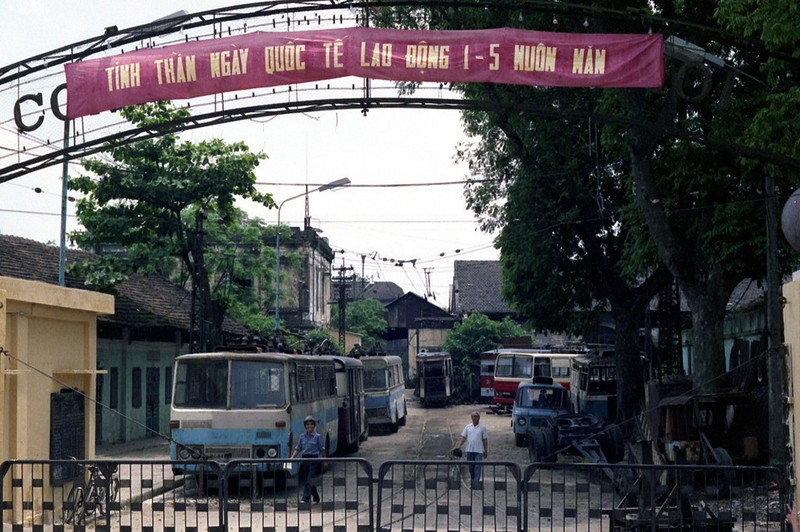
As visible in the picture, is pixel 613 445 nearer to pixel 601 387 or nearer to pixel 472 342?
pixel 601 387

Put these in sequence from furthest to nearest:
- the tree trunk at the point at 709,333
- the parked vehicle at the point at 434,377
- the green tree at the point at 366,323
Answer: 1. the green tree at the point at 366,323
2. the parked vehicle at the point at 434,377
3. the tree trunk at the point at 709,333

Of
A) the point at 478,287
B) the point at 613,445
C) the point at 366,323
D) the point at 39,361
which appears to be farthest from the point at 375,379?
the point at 478,287

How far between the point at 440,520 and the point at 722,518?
452 centimetres

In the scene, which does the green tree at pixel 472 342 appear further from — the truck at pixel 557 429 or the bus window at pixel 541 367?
the truck at pixel 557 429

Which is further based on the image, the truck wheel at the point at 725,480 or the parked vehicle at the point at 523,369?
the parked vehicle at the point at 523,369

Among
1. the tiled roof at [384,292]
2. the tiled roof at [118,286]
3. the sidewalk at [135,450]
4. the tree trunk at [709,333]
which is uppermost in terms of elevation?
the tiled roof at [384,292]

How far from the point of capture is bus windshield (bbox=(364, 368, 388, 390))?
3700cm

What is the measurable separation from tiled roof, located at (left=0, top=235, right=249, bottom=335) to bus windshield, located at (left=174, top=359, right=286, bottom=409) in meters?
7.91

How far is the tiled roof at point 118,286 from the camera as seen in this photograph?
1162 inches

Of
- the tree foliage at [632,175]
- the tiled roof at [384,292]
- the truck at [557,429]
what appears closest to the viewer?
the tree foliage at [632,175]

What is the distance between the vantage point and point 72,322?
55.5 feet

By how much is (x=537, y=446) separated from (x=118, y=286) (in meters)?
15.7

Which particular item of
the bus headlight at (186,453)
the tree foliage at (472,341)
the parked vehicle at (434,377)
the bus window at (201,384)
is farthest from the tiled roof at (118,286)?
the tree foliage at (472,341)

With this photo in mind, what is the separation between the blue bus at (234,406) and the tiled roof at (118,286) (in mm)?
8083
